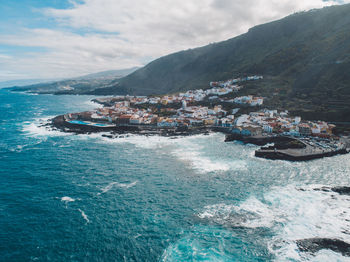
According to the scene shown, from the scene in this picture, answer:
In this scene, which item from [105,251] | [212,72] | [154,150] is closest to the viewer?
[105,251]

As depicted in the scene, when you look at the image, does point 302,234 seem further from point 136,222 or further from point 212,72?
point 212,72

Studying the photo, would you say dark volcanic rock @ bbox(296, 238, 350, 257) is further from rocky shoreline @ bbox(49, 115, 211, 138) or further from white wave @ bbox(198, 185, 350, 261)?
rocky shoreline @ bbox(49, 115, 211, 138)

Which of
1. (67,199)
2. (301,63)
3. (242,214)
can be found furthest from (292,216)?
(301,63)

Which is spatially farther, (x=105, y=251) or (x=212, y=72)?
(x=212, y=72)

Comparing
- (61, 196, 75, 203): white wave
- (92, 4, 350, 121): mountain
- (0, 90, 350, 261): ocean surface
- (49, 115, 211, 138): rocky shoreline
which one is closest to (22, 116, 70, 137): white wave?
(49, 115, 211, 138): rocky shoreline

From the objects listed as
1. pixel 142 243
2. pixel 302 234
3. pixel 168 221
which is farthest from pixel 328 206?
pixel 142 243

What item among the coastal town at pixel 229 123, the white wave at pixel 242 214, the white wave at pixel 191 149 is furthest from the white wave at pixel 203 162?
the white wave at pixel 242 214
